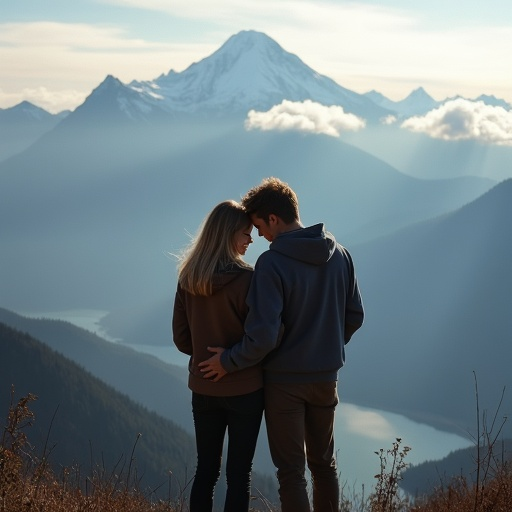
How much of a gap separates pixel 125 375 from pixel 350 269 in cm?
13139

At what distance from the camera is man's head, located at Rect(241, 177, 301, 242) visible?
4.75 meters

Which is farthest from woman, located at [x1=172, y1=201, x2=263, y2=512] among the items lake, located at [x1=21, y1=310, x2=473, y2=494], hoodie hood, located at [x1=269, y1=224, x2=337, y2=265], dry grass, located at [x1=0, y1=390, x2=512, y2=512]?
lake, located at [x1=21, y1=310, x2=473, y2=494]

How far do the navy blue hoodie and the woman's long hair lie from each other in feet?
0.66

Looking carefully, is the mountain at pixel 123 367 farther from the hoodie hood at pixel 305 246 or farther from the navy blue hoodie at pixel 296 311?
the hoodie hood at pixel 305 246

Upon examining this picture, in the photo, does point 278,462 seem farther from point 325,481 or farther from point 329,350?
point 329,350

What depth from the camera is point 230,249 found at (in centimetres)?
472

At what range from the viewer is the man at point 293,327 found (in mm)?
4668

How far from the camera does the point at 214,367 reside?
467 centimetres

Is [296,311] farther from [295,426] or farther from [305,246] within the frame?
[295,426]

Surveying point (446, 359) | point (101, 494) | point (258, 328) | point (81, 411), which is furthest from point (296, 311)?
point (446, 359)

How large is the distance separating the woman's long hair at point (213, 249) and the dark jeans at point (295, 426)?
74 cm

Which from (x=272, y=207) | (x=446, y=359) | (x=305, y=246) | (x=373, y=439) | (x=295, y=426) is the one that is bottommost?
(x=295, y=426)

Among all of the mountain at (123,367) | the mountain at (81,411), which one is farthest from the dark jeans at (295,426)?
the mountain at (123,367)

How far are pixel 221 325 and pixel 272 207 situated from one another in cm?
74
